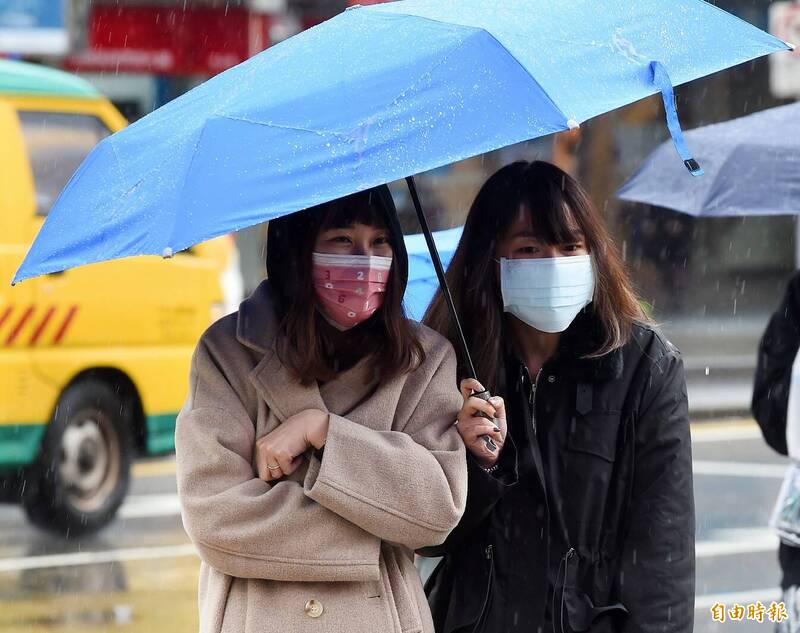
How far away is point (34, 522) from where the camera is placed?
900 cm

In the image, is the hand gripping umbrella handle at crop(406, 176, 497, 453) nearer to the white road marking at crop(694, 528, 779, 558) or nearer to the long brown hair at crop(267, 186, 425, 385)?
the long brown hair at crop(267, 186, 425, 385)

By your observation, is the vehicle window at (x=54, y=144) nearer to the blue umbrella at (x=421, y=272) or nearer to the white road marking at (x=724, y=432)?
the blue umbrella at (x=421, y=272)

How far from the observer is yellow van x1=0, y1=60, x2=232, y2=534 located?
8.45 metres

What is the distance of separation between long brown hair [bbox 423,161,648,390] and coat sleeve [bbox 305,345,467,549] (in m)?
0.42

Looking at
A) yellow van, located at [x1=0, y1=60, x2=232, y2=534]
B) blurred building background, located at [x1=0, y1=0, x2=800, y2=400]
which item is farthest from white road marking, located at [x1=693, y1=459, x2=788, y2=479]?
blurred building background, located at [x1=0, y1=0, x2=800, y2=400]

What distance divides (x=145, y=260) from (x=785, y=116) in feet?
16.3

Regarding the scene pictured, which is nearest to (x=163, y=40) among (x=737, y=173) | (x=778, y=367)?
(x=737, y=173)

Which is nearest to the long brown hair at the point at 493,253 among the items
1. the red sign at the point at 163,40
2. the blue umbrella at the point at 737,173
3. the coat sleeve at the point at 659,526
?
the coat sleeve at the point at 659,526

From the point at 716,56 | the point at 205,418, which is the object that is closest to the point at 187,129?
the point at 205,418

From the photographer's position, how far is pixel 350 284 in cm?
307

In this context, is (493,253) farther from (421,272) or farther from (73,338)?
(73,338)

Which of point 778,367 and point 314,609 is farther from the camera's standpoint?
point 778,367

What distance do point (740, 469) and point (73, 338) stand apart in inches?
204

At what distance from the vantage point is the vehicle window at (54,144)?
8805 mm
